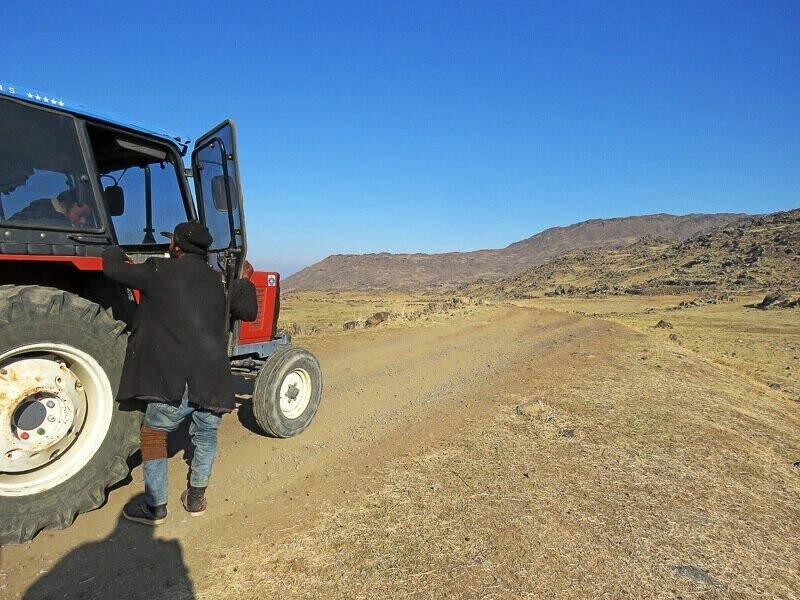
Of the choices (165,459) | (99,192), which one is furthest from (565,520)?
(99,192)

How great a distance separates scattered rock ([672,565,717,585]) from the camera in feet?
9.99

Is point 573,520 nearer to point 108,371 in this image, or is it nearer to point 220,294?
point 220,294

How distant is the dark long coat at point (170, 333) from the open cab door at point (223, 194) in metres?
0.77

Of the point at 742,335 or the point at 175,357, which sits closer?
the point at 175,357

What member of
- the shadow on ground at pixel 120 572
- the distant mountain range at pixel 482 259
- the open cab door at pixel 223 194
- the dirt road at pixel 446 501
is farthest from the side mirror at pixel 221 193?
the distant mountain range at pixel 482 259

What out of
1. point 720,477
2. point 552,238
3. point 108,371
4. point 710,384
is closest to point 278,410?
point 108,371

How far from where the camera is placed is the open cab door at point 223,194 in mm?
4598

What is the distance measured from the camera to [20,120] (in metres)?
3.53

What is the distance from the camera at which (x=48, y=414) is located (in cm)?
333

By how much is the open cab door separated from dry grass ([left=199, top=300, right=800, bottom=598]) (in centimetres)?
218

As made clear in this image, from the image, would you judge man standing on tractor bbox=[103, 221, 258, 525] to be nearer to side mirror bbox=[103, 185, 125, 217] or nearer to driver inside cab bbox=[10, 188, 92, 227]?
driver inside cab bbox=[10, 188, 92, 227]

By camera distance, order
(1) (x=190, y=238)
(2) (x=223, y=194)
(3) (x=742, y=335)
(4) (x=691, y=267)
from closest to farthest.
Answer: (1) (x=190, y=238) → (2) (x=223, y=194) → (3) (x=742, y=335) → (4) (x=691, y=267)

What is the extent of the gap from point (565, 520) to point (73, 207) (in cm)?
445

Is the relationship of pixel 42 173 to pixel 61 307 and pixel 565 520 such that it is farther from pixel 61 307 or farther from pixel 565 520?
pixel 565 520
